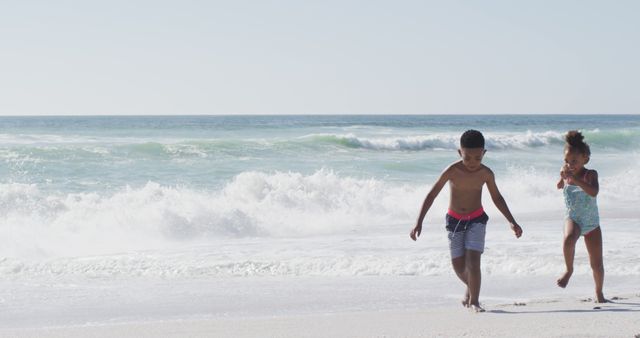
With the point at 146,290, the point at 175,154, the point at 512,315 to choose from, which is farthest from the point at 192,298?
the point at 175,154

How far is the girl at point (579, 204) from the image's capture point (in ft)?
18.5

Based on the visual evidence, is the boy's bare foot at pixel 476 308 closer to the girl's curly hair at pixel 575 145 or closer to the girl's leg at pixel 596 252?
the girl's leg at pixel 596 252

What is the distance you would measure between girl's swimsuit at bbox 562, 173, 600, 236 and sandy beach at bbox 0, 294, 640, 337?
535 mm

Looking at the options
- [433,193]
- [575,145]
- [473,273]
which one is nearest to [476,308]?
[473,273]

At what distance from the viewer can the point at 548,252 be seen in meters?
8.38

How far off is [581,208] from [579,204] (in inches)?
1.2

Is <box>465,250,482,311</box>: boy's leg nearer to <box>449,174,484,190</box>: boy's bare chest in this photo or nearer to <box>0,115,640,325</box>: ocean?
<box>449,174,484,190</box>: boy's bare chest

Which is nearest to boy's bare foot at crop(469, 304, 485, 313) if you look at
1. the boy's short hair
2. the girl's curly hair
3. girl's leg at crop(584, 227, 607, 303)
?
girl's leg at crop(584, 227, 607, 303)

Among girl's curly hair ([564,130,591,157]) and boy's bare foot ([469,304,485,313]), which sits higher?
girl's curly hair ([564,130,591,157])

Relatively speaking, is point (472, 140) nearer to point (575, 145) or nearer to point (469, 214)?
point (469, 214)

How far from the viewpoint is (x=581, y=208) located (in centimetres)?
572

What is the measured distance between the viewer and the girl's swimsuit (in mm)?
5695

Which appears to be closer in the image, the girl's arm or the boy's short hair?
the boy's short hair

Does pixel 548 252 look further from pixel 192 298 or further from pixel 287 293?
pixel 192 298
